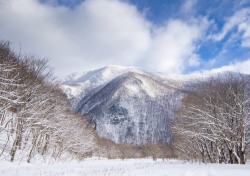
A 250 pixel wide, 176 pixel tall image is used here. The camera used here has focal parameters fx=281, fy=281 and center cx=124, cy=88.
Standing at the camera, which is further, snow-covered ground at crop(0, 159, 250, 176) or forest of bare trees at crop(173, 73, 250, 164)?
forest of bare trees at crop(173, 73, 250, 164)

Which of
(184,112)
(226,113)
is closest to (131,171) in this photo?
(226,113)

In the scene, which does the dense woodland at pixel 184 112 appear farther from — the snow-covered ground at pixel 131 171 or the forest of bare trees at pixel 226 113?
the snow-covered ground at pixel 131 171

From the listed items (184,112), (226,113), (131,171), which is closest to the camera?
(131,171)

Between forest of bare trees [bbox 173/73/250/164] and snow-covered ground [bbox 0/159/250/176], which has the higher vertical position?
forest of bare trees [bbox 173/73/250/164]

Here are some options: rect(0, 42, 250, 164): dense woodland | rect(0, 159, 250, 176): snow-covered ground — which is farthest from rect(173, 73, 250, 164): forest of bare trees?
rect(0, 159, 250, 176): snow-covered ground

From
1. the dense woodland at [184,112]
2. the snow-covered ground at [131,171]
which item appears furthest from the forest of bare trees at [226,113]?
the snow-covered ground at [131,171]

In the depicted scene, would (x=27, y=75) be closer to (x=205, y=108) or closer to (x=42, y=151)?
(x=42, y=151)

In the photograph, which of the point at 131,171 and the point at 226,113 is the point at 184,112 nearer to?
the point at 226,113

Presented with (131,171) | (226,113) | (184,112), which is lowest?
(131,171)

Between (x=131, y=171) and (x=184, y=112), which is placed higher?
(x=184, y=112)

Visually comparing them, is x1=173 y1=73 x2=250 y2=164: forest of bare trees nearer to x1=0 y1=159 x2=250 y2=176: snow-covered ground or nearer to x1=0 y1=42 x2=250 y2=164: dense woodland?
x1=0 y1=42 x2=250 y2=164: dense woodland

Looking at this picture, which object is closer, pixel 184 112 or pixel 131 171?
pixel 131 171

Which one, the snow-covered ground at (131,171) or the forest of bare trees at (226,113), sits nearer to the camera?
the snow-covered ground at (131,171)

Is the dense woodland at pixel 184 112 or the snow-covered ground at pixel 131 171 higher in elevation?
the dense woodland at pixel 184 112
